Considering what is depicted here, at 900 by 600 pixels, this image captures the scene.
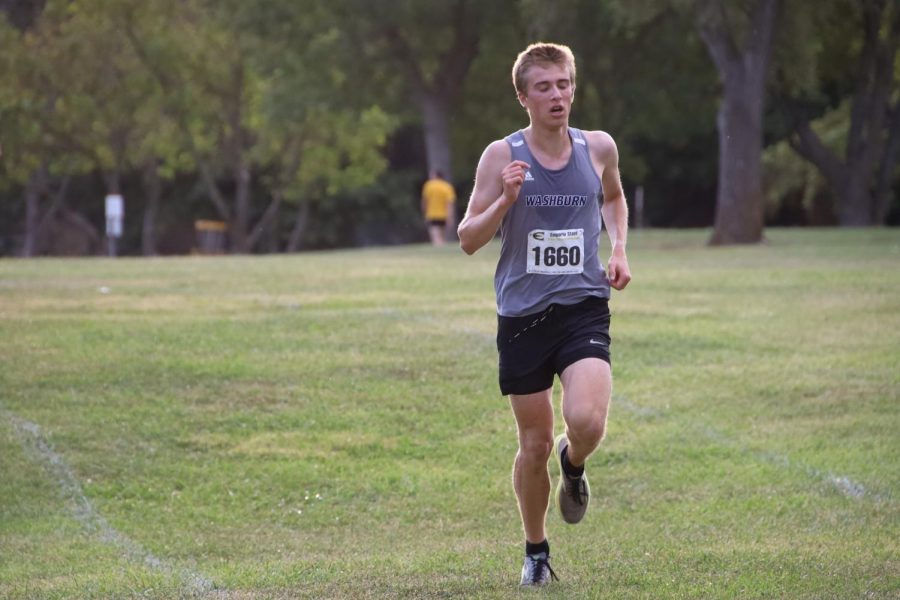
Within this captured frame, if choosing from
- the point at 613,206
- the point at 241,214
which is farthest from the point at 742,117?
the point at 241,214

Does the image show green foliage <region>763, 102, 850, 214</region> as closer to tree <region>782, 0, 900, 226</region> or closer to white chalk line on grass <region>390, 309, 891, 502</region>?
tree <region>782, 0, 900, 226</region>

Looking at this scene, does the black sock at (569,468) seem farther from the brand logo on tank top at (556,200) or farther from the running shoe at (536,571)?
the brand logo on tank top at (556,200)

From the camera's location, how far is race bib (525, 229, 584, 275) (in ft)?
21.5

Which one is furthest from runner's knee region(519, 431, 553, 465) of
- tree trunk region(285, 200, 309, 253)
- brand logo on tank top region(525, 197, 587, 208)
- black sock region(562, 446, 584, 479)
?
tree trunk region(285, 200, 309, 253)

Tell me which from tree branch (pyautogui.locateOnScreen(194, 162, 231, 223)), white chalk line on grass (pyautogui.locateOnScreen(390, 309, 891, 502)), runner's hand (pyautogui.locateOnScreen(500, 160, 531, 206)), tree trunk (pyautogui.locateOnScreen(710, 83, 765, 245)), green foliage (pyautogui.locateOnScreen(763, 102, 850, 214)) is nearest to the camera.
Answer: runner's hand (pyautogui.locateOnScreen(500, 160, 531, 206))

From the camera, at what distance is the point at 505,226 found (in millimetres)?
6645

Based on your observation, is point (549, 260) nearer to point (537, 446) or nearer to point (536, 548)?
point (537, 446)

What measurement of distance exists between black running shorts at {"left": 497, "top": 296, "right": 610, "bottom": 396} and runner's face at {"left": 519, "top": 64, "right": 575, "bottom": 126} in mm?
804

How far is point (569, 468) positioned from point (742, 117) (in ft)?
87.1

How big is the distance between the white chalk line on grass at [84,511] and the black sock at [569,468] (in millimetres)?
1835

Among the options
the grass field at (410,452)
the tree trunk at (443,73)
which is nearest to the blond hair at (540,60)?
the grass field at (410,452)

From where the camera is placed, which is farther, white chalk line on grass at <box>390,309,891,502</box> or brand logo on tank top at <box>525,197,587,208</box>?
white chalk line on grass at <box>390,309,891,502</box>

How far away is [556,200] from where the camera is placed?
6566 millimetres

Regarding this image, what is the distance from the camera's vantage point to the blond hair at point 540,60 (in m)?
6.60
